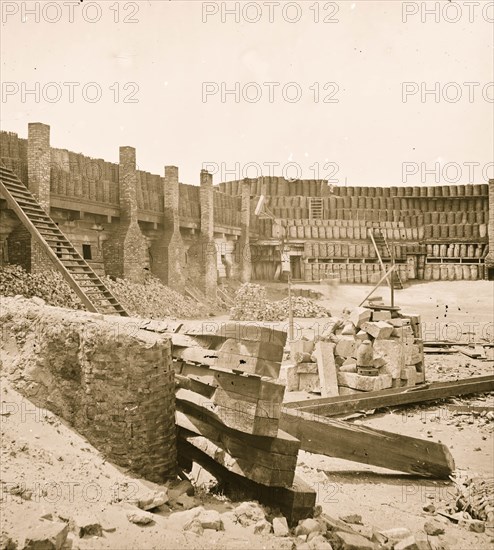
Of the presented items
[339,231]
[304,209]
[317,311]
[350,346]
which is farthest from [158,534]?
[304,209]

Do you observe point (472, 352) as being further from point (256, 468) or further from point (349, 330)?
point (256, 468)

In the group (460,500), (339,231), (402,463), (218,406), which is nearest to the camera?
(218,406)

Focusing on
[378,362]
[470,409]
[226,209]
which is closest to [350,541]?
[470,409]

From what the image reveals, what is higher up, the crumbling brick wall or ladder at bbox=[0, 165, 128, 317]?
ladder at bbox=[0, 165, 128, 317]

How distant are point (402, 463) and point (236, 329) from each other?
306 centimetres

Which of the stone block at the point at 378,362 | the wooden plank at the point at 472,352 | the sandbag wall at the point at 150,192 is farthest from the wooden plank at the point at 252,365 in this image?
the sandbag wall at the point at 150,192

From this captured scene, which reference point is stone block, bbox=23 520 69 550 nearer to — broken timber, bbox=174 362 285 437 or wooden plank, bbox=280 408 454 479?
broken timber, bbox=174 362 285 437

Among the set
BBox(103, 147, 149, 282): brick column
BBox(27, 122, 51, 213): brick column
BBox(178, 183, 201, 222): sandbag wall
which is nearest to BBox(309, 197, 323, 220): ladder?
BBox(178, 183, 201, 222): sandbag wall

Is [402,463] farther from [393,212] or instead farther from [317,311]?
[393,212]

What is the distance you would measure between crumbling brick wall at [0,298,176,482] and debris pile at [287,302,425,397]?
5568 millimetres

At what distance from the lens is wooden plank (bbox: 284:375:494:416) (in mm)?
8375

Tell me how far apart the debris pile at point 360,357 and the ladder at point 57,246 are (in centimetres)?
517

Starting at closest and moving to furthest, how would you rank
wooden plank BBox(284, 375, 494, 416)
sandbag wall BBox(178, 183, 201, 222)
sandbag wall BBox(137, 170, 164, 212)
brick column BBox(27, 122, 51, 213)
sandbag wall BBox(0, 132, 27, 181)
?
wooden plank BBox(284, 375, 494, 416) < sandbag wall BBox(0, 132, 27, 181) < brick column BBox(27, 122, 51, 213) < sandbag wall BBox(137, 170, 164, 212) < sandbag wall BBox(178, 183, 201, 222)

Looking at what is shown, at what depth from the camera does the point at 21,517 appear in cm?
360
